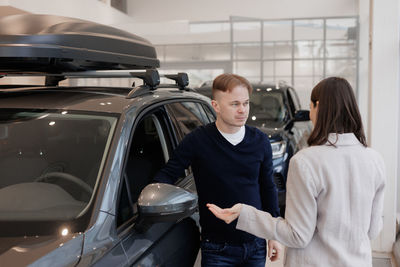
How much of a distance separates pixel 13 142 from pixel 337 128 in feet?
4.54

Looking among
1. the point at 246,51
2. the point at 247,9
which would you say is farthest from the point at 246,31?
the point at 247,9

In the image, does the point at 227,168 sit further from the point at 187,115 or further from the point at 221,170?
the point at 187,115

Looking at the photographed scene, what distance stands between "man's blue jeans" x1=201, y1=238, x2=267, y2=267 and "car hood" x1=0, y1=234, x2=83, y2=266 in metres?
0.81

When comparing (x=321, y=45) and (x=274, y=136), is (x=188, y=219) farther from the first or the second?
(x=321, y=45)

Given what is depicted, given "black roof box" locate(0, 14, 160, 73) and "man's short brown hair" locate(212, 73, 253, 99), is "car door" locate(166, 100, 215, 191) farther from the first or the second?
"man's short brown hair" locate(212, 73, 253, 99)

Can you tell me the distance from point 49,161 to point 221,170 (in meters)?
0.76

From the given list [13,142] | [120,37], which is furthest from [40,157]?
[120,37]

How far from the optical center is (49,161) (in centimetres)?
220

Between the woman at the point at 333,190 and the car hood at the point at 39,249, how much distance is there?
73cm

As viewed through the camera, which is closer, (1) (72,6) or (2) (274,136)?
(2) (274,136)

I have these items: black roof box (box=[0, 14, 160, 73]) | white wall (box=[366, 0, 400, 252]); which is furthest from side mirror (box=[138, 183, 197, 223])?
white wall (box=[366, 0, 400, 252])

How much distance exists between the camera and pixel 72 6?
1335cm

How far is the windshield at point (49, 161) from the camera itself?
1984 mm

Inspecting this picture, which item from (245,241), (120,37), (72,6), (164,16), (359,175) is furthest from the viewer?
(164,16)
